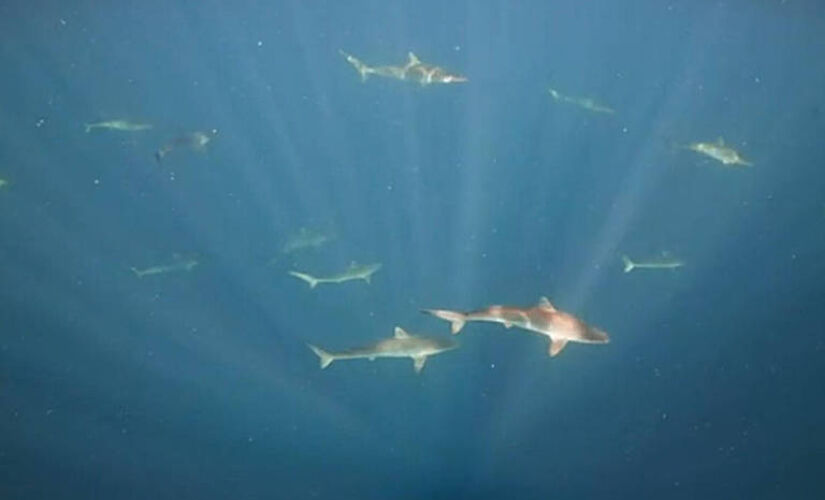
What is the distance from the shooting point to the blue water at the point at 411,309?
14.3 metres

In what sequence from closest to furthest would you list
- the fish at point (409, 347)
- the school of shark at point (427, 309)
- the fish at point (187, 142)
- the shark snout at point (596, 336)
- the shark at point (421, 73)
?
the shark snout at point (596, 336)
the school of shark at point (427, 309)
the fish at point (409, 347)
the shark at point (421, 73)
the fish at point (187, 142)

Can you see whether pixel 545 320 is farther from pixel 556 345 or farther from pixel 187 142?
pixel 187 142

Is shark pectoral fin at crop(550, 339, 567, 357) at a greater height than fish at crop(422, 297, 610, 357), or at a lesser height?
lesser

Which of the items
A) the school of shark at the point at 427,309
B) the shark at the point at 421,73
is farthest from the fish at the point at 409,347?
the shark at the point at 421,73

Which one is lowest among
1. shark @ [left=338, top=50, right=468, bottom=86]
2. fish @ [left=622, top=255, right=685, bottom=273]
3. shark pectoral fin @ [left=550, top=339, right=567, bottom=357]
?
shark pectoral fin @ [left=550, top=339, right=567, bottom=357]

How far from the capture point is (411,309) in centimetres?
1738

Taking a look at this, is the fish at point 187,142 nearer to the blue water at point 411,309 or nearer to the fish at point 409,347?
the blue water at point 411,309

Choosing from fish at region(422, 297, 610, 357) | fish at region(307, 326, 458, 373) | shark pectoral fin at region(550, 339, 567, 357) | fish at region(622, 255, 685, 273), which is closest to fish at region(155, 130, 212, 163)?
fish at region(307, 326, 458, 373)

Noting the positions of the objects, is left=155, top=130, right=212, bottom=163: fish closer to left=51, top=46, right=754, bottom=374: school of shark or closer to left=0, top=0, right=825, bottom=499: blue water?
left=51, top=46, right=754, bottom=374: school of shark

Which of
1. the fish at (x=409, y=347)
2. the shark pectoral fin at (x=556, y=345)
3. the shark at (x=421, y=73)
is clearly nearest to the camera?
the shark pectoral fin at (x=556, y=345)

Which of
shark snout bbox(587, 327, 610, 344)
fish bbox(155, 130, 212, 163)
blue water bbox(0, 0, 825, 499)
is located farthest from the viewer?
blue water bbox(0, 0, 825, 499)

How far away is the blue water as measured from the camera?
1434 cm

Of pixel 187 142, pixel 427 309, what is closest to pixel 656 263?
pixel 427 309

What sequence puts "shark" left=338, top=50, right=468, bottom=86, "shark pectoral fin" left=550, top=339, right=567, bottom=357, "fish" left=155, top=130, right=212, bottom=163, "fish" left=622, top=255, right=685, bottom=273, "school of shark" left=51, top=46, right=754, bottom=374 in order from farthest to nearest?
"fish" left=622, top=255, right=685, bottom=273 < "fish" left=155, top=130, right=212, bottom=163 < "shark" left=338, top=50, right=468, bottom=86 < "school of shark" left=51, top=46, right=754, bottom=374 < "shark pectoral fin" left=550, top=339, right=567, bottom=357
